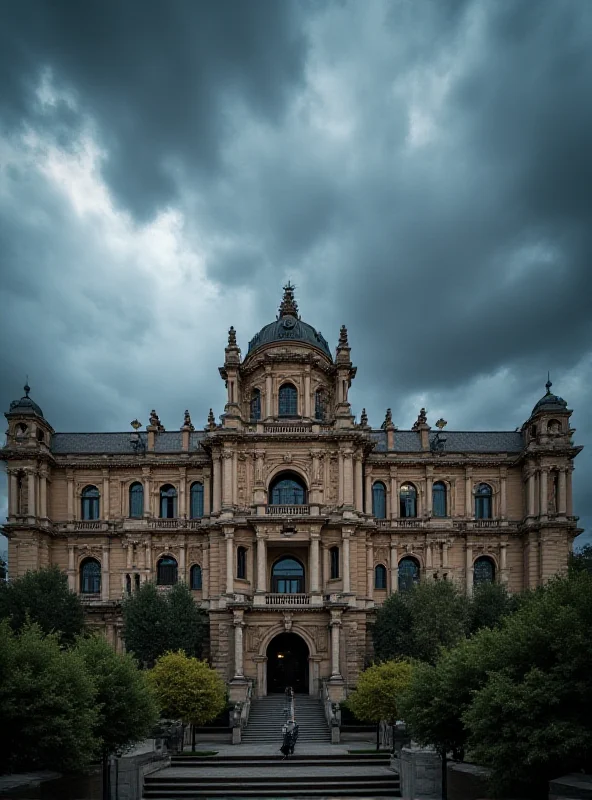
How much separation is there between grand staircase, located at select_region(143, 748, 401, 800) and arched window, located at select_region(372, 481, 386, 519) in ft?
91.0

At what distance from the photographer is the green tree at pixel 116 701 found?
31375 mm

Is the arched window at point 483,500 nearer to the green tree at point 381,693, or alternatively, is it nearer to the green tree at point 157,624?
the green tree at point 381,693

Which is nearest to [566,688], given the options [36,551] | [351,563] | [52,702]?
[52,702]

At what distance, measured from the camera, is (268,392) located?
63594 millimetres

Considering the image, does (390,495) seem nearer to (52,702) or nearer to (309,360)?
(309,360)

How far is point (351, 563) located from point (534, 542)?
15536 mm

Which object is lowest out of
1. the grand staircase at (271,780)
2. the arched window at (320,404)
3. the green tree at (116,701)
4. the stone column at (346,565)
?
the grand staircase at (271,780)

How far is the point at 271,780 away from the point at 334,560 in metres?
25.3

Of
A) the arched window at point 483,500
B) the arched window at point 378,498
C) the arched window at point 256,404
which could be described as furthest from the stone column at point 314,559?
the arched window at point 483,500

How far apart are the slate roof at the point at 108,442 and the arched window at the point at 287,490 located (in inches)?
339

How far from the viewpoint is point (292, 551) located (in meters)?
63.0

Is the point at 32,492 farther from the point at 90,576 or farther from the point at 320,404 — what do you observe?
the point at 320,404

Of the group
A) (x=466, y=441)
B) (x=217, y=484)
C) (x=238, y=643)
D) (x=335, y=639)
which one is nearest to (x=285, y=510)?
(x=217, y=484)

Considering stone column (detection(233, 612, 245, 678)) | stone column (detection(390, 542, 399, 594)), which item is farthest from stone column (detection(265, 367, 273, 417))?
stone column (detection(233, 612, 245, 678))
